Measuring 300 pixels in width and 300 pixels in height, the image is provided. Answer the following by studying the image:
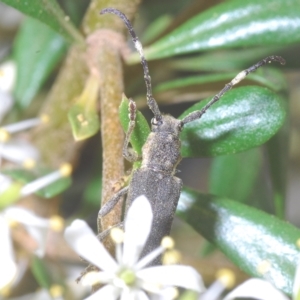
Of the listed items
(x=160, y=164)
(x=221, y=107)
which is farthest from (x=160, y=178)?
→ (x=221, y=107)

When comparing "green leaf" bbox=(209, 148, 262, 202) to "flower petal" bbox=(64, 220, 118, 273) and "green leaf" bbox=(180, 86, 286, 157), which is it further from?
"flower petal" bbox=(64, 220, 118, 273)

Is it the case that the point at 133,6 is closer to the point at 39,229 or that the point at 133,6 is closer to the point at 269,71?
the point at 269,71

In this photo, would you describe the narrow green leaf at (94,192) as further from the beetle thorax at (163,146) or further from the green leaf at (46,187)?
the beetle thorax at (163,146)

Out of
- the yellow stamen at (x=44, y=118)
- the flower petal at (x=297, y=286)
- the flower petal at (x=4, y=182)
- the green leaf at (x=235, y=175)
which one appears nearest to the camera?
the flower petal at (x=297, y=286)

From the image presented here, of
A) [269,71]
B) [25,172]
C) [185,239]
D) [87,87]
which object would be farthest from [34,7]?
[185,239]

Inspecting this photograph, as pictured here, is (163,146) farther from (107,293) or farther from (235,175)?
(235,175)

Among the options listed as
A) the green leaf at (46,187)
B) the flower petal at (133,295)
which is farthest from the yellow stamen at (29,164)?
the flower petal at (133,295)
